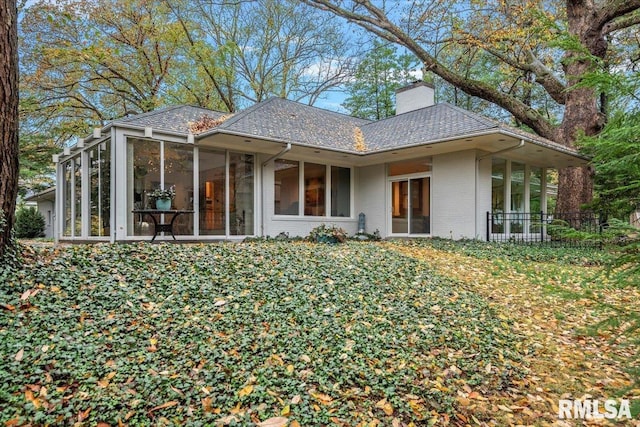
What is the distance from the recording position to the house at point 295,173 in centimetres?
834

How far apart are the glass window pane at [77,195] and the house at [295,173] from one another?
3 centimetres

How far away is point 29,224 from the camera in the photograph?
17.0 metres

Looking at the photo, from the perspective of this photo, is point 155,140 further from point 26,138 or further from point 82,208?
point 26,138

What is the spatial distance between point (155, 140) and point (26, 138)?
9.70 meters

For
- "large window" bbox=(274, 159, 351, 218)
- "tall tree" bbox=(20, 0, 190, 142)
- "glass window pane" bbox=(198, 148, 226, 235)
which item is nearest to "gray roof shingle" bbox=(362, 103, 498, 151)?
"large window" bbox=(274, 159, 351, 218)

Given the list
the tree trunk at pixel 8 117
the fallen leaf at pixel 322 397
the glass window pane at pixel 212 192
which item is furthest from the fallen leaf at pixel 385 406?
the glass window pane at pixel 212 192

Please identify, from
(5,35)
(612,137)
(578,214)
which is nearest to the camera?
(612,137)

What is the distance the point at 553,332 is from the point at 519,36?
1196 cm

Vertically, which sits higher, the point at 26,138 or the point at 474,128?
the point at 26,138

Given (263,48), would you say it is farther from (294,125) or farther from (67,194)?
(67,194)

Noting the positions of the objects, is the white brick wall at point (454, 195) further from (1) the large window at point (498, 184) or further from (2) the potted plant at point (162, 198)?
(2) the potted plant at point (162, 198)

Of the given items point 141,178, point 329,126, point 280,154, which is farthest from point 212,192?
point 329,126

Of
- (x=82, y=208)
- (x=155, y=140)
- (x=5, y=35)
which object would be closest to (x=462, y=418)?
(x=5, y=35)

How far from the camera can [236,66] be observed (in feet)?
60.5
